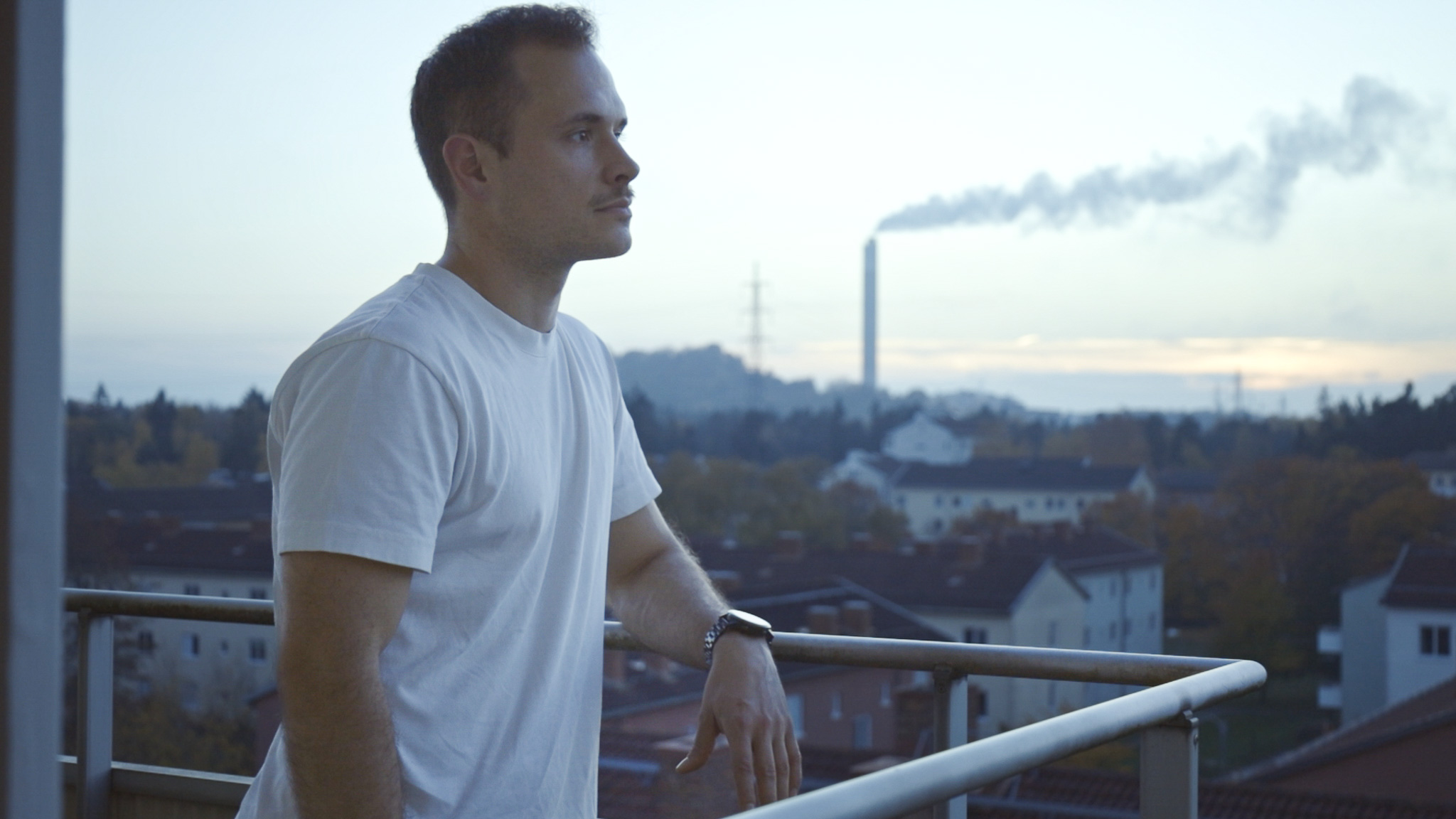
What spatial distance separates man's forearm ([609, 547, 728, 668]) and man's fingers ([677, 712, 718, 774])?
110 mm

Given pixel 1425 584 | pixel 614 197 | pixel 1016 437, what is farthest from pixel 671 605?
pixel 1016 437

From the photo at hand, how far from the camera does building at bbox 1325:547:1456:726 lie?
2627 centimetres

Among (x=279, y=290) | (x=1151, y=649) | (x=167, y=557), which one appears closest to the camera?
(x=167, y=557)

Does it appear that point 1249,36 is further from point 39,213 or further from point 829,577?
point 39,213

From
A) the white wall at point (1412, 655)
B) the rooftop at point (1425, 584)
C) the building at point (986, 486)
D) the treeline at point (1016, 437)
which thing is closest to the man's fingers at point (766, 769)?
the white wall at point (1412, 655)

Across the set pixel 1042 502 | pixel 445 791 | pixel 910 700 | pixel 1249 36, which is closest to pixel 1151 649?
pixel 1042 502

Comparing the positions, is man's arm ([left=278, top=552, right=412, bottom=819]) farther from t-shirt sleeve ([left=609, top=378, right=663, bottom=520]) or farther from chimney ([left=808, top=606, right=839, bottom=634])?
chimney ([left=808, top=606, right=839, bottom=634])

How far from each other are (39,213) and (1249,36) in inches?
1922

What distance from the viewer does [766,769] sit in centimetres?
123

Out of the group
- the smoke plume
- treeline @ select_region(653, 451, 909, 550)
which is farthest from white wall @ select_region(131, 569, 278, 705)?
the smoke plume

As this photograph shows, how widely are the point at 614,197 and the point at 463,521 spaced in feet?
1.17

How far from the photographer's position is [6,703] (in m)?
0.48

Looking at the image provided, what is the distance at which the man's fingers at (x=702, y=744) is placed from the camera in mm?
1276

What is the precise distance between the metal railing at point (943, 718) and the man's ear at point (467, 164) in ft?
1.76
